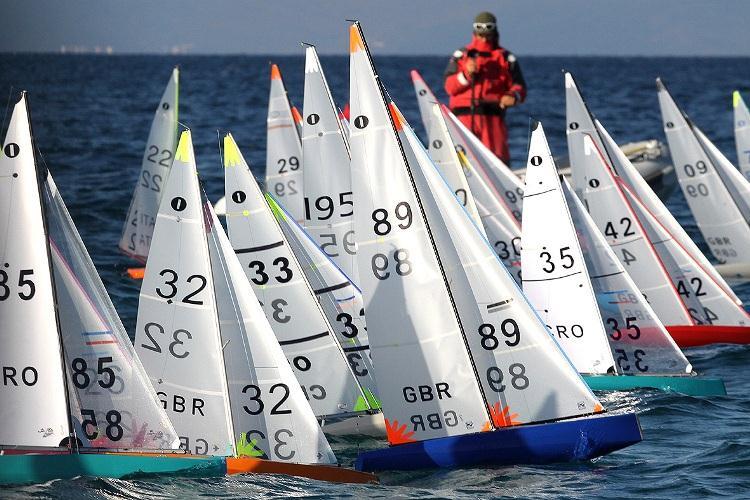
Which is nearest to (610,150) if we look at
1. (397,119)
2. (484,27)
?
(484,27)

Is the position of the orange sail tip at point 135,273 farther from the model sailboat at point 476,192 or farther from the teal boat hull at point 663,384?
the teal boat hull at point 663,384

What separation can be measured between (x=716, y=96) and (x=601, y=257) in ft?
186

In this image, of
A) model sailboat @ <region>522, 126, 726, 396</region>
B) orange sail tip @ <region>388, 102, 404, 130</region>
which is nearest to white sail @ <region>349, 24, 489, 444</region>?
orange sail tip @ <region>388, 102, 404, 130</region>

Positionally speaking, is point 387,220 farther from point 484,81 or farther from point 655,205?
point 484,81

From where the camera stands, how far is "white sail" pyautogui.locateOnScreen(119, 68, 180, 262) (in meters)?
19.6

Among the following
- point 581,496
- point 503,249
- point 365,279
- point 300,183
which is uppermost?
point 300,183

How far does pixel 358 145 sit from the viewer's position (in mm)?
10281

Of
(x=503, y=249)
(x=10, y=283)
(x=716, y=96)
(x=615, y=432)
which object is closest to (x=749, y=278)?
(x=503, y=249)

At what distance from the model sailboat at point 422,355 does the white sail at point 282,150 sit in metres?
5.50

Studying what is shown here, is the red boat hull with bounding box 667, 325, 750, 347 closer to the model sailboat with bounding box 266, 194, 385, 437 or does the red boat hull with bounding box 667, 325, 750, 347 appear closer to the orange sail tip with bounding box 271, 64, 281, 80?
the model sailboat with bounding box 266, 194, 385, 437

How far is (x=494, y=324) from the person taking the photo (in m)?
10.7

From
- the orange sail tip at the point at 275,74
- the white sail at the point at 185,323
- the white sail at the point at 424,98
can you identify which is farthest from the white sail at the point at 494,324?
the white sail at the point at 424,98

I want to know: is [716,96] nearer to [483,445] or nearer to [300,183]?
[300,183]

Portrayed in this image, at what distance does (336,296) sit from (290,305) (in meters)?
0.90
